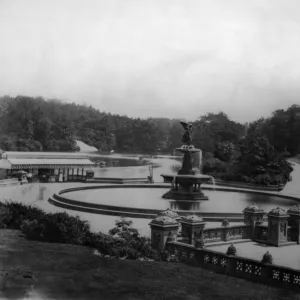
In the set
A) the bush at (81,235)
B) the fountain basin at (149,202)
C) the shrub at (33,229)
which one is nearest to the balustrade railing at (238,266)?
the bush at (81,235)

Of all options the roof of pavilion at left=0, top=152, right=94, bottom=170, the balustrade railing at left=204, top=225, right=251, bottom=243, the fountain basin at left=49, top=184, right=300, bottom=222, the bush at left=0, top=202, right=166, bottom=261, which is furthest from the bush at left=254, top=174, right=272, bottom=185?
the bush at left=0, top=202, right=166, bottom=261

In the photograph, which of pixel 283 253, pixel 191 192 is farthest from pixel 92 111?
pixel 283 253

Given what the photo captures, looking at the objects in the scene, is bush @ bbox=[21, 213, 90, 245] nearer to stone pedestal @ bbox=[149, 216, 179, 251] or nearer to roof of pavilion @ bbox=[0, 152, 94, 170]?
stone pedestal @ bbox=[149, 216, 179, 251]

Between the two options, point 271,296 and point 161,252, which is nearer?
point 271,296

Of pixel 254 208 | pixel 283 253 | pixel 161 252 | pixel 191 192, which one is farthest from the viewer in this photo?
pixel 191 192

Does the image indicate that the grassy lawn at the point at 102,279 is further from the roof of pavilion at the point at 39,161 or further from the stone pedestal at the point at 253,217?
the roof of pavilion at the point at 39,161

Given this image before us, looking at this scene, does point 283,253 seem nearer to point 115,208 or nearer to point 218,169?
point 115,208

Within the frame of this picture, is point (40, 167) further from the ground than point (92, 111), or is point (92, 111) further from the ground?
point (92, 111)
